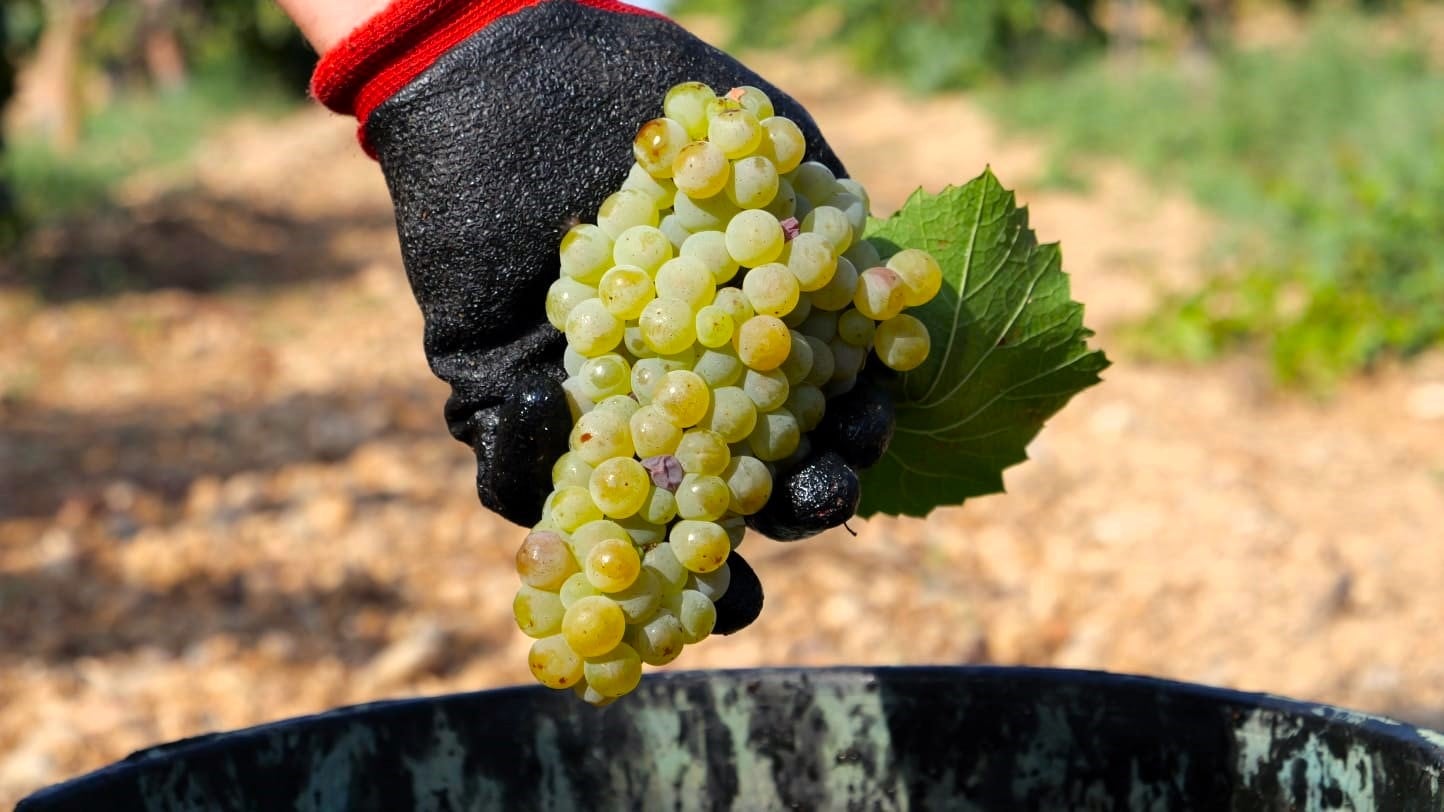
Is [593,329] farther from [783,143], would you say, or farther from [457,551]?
[457,551]

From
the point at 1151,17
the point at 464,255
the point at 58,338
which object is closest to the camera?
the point at 464,255

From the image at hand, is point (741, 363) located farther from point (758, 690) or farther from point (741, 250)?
point (758, 690)

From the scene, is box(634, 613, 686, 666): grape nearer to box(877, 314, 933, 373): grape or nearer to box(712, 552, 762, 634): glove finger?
box(712, 552, 762, 634): glove finger

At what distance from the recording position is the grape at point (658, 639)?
3.46ft

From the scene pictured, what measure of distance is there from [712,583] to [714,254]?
0.24 m

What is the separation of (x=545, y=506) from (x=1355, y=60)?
8.63 meters

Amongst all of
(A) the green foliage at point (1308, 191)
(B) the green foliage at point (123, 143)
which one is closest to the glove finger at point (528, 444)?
(A) the green foliage at point (1308, 191)

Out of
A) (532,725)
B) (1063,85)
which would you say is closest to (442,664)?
(532,725)

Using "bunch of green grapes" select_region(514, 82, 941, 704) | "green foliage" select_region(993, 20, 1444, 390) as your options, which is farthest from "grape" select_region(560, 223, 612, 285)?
"green foliage" select_region(993, 20, 1444, 390)

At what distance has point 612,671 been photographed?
1043 mm

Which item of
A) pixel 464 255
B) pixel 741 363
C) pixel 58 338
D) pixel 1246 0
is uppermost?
pixel 1246 0

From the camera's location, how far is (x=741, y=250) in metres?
1.06

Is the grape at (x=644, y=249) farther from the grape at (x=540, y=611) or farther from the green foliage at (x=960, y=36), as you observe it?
the green foliage at (x=960, y=36)

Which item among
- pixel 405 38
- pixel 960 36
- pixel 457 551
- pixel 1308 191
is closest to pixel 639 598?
A: pixel 405 38
